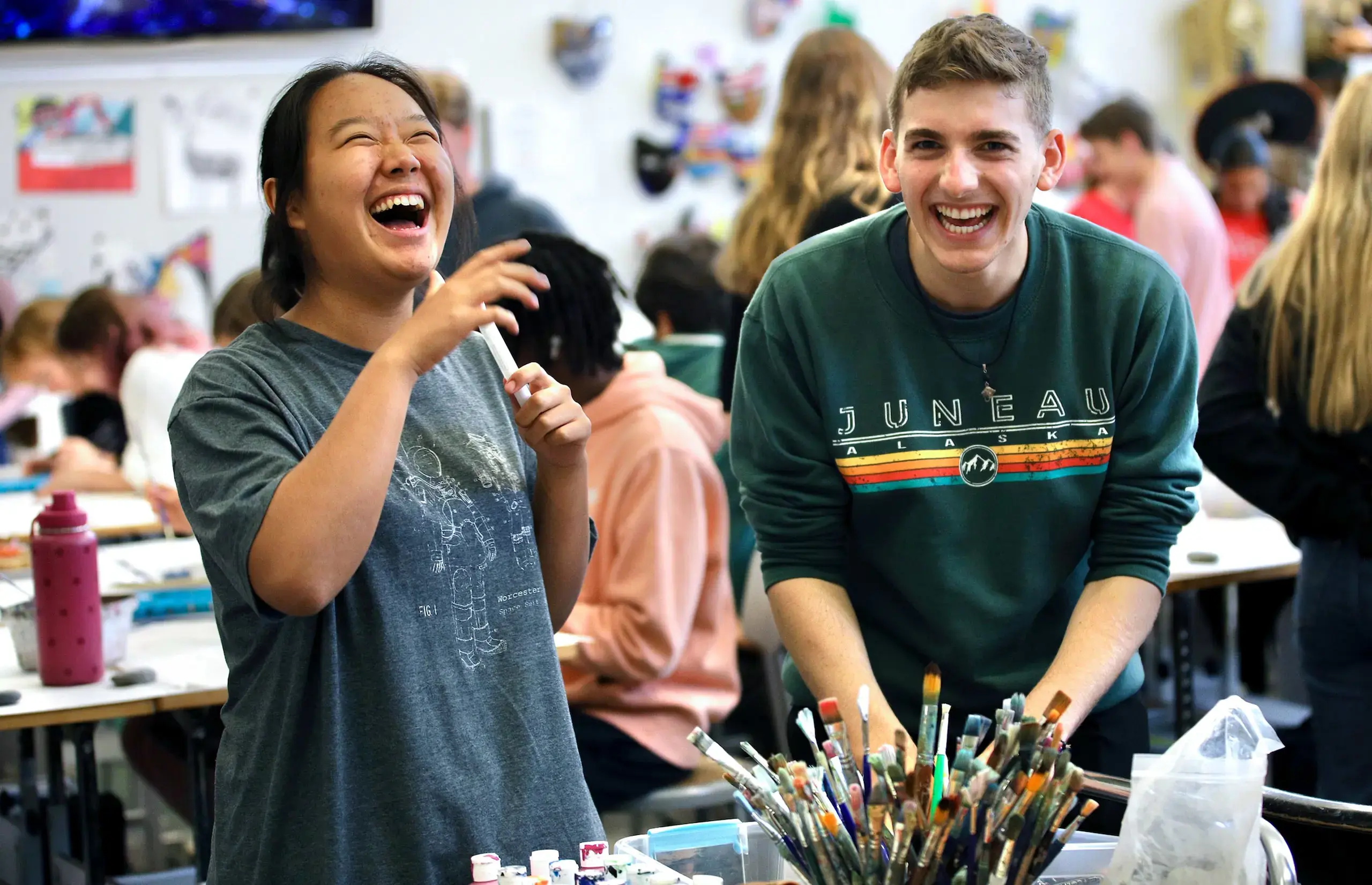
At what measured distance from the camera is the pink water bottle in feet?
7.58

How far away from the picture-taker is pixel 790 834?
1.16 meters

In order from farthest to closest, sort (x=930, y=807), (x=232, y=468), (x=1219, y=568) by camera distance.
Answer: (x=1219, y=568) < (x=232, y=468) < (x=930, y=807)

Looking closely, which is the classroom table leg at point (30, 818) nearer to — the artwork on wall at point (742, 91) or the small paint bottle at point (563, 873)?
the small paint bottle at point (563, 873)

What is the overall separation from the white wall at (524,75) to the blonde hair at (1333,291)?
153 inches

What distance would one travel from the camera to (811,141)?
3160mm

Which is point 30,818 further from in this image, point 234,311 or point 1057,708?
point 1057,708

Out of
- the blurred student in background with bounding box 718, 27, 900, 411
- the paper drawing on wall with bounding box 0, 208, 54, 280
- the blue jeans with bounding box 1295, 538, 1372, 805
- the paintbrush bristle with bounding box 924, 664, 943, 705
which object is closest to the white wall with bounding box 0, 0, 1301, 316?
the paper drawing on wall with bounding box 0, 208, 54, 280

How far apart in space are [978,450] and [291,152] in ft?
2.61

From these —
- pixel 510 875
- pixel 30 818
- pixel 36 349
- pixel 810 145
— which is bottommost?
pixel 30 818

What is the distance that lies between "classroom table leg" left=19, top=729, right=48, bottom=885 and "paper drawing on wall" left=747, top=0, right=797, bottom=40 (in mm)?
4646

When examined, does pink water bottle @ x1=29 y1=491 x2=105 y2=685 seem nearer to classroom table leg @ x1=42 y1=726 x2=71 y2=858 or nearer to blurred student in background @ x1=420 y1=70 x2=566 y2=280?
classroom table leg @ x1=42 y1=726 x2=71 y2=858

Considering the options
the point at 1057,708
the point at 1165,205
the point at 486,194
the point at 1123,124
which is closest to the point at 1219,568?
the point at 1057,708

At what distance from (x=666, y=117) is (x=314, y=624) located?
528cm

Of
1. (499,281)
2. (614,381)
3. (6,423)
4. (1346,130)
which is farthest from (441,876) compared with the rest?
(6,423)
